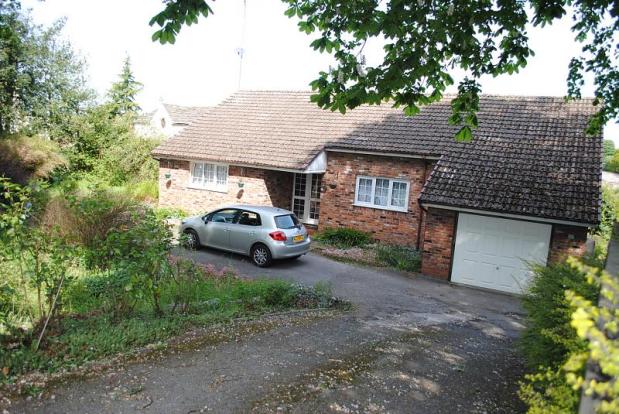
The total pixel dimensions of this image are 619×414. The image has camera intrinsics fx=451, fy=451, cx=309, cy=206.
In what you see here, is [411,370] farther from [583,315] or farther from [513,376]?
[583,315]

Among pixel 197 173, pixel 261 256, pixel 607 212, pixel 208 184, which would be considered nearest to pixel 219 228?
pixel 261 256

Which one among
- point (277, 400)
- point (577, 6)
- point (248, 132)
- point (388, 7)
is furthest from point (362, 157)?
point (277, 400)

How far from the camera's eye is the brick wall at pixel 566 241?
12.1 m

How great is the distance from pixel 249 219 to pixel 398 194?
622 centimetres

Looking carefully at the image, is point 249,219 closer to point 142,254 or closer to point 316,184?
point 316,184

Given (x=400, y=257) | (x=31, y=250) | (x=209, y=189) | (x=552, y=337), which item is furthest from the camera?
(x=209, y=189)

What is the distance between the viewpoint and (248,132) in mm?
20391

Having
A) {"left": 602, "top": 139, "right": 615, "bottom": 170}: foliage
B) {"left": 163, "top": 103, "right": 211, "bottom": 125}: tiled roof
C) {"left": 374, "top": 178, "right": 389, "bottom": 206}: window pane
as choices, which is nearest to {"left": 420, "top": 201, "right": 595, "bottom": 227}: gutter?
{"left": 374, "top": 178, "right": 389, "bottom": 206}: window pane

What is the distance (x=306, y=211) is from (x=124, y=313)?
12.9 m

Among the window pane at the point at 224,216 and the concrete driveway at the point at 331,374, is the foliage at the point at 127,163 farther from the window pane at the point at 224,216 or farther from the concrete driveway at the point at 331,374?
the concrete driveway at the point at 331,374

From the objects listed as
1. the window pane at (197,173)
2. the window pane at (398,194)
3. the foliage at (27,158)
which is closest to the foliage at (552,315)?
the window pane at (398,194)

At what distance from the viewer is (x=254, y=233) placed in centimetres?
1284

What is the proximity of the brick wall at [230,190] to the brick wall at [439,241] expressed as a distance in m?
7.10

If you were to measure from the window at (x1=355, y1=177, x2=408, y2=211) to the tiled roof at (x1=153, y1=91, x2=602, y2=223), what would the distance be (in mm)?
1233
